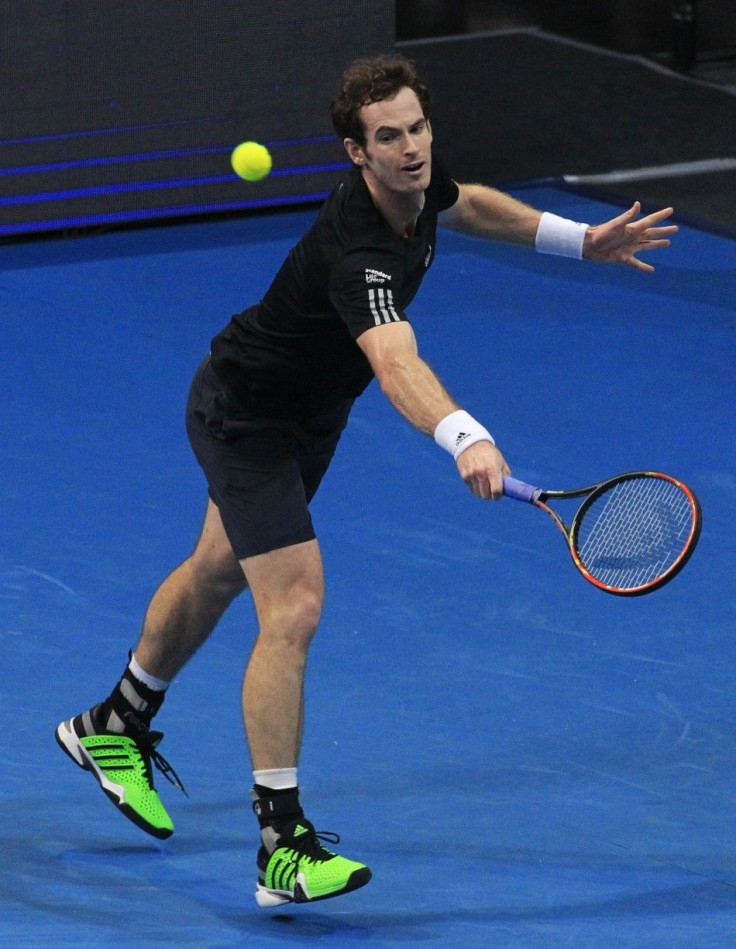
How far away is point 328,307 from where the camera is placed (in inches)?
163

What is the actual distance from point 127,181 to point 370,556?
429 cm

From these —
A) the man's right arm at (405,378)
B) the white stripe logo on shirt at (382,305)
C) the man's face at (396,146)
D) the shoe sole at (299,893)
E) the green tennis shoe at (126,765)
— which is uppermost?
the man's face at (396,146)

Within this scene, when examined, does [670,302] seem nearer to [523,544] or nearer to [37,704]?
[523,544]

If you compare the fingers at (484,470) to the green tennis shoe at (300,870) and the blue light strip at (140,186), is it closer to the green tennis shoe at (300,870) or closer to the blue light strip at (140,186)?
the green tennis shoe at (300,870)

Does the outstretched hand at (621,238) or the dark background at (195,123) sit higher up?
the dark background at (195,123)

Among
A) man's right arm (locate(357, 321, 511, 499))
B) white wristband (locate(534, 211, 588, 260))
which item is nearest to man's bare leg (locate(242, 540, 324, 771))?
man's right arm (locate(357, 321, 511, 499))

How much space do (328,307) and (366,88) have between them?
48 cm

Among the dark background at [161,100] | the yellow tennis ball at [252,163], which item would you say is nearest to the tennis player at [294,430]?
the yellow tennis ball at [252,163]

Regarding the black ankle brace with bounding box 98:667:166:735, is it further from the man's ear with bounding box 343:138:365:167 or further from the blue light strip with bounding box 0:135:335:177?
the blue light strip with bounding box 0:135:335:177

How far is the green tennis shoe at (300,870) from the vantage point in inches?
156

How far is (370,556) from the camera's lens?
5.99 m

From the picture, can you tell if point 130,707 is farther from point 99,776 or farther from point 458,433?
point 458,433

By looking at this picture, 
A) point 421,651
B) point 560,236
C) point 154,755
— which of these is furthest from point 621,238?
point 154,755

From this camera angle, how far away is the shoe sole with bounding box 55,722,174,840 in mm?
4352
